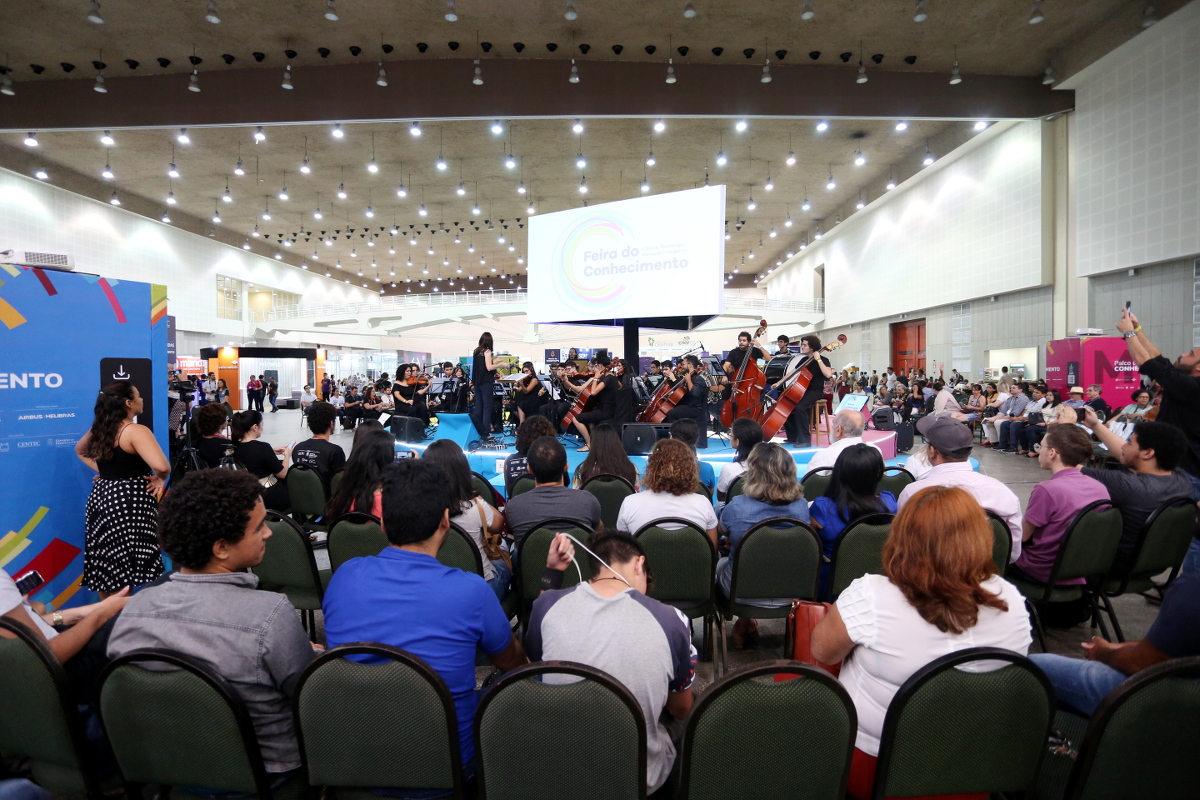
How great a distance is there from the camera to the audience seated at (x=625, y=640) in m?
1.37

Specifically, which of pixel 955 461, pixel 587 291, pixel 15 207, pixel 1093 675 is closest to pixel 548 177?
pixel 587 291

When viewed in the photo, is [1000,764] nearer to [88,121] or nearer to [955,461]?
[955,461]

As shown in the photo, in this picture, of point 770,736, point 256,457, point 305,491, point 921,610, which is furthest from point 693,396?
point 770,736

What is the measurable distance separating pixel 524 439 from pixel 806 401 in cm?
425

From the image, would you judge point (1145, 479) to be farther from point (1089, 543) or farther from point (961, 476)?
point (961, 476)

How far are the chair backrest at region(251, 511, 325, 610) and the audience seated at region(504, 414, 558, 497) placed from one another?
1.34 meters

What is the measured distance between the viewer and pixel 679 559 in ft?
8.21

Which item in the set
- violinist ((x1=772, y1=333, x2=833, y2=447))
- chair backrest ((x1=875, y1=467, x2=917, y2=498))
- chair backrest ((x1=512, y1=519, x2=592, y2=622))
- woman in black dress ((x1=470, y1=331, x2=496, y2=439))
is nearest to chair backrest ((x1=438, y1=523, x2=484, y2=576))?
chair backrest ((x1=512, y1=519, x2=592, y2=622))

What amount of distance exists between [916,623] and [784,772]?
1.49ft

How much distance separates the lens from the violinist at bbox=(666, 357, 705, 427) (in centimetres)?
746

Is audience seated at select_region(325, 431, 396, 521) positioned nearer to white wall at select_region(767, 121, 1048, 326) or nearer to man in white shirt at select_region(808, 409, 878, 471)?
man in white shirt at select_region(808, 409, 878, 471)

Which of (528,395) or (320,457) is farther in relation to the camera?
(528,395)

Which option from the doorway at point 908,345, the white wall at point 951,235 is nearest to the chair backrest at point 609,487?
the white wall at point 951,235

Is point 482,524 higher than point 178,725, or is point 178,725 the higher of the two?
point 482,524
